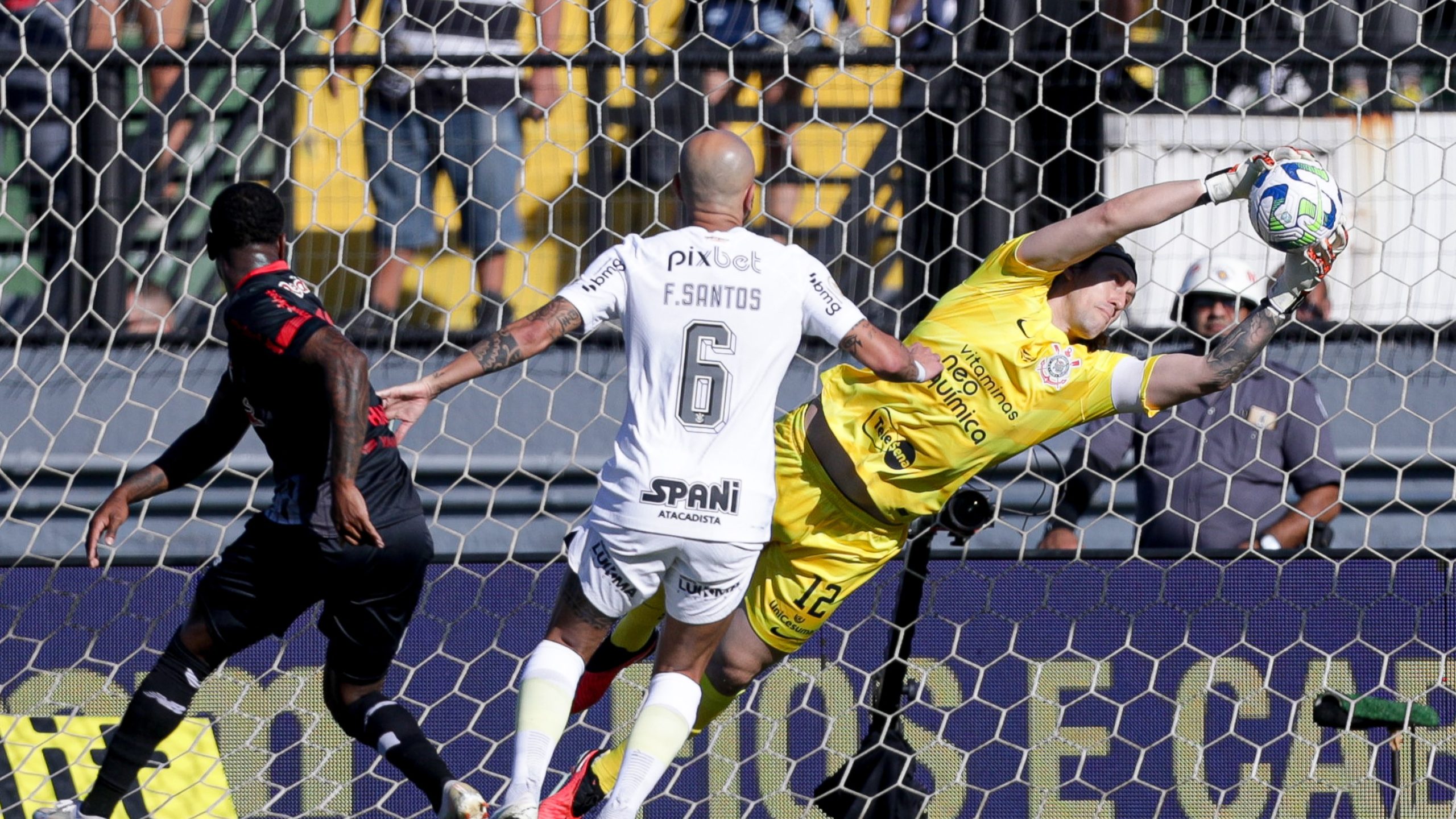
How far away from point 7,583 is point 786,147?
2.79 m

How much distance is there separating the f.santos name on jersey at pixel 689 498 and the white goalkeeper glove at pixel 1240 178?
1.33 metres

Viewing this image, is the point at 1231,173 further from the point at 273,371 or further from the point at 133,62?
the point at 133,62

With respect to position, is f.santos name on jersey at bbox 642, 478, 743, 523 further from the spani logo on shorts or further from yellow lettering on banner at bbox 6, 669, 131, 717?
yellow lettering on banner at bbox 6, 669, 131, 717

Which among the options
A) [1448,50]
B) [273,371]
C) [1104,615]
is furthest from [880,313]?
[273,371]

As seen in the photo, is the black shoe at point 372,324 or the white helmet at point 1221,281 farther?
the black shoe at point 372,324

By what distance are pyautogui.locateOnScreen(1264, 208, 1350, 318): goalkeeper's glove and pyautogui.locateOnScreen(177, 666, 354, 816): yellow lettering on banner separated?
2.76 m

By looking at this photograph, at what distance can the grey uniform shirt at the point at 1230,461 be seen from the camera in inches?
211

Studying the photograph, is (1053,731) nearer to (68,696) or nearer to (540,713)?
(540,713)

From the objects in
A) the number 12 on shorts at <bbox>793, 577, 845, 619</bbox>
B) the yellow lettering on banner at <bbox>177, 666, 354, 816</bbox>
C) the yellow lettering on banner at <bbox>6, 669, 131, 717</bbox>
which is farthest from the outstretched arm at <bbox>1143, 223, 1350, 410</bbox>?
the yellow lettering on banner at <bbox>6, 669, 131, 717</bbox>

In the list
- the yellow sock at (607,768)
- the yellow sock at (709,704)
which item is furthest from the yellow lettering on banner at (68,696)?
the yellow sock at (709,704)

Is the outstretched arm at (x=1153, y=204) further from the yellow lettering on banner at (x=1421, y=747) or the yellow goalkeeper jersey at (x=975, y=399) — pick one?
the yellow lettering on banner at (x=1421, y=747)

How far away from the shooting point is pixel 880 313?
594 cm

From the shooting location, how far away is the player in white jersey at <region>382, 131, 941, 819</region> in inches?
140

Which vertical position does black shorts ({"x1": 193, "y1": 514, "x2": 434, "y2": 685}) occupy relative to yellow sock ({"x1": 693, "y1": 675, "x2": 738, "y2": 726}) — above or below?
above
